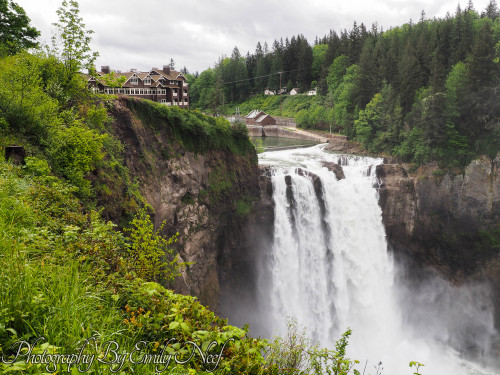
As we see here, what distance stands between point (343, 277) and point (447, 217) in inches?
→ 503

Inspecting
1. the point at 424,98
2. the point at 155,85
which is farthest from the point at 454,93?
the point at 155,85

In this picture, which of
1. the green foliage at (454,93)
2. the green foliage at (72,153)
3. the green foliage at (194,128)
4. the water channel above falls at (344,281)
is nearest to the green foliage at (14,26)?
the green foliage at (194,128)

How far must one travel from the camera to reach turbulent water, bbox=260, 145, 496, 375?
91.6 ft

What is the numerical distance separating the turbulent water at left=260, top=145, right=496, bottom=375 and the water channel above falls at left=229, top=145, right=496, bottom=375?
0.09 meters

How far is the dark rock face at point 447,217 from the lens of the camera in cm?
3189

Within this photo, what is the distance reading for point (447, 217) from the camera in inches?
1296

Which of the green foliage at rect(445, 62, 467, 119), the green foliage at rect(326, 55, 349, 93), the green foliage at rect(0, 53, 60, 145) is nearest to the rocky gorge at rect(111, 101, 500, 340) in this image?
the green foliage at rect(445, 62, 467, 119)

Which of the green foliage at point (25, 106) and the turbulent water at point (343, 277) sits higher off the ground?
the green foliage at point (25, 106)

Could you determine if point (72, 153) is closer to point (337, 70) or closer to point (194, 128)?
point (194, 128)

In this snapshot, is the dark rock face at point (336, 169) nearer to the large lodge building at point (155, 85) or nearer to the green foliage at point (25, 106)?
the large lodge building at point (155, 85)

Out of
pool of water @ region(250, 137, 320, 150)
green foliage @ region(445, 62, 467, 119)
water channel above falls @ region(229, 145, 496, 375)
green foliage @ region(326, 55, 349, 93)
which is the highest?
green foliage @ region(326, 55, 349, 93)

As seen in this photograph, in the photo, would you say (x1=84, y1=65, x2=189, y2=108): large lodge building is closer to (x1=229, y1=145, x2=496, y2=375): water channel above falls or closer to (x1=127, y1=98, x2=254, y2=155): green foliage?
(x1=127, y1=98, x2=254, y2=155): green foliage

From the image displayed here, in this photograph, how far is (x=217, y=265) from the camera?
26703 mm

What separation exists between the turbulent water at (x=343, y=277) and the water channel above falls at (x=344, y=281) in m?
0.09
